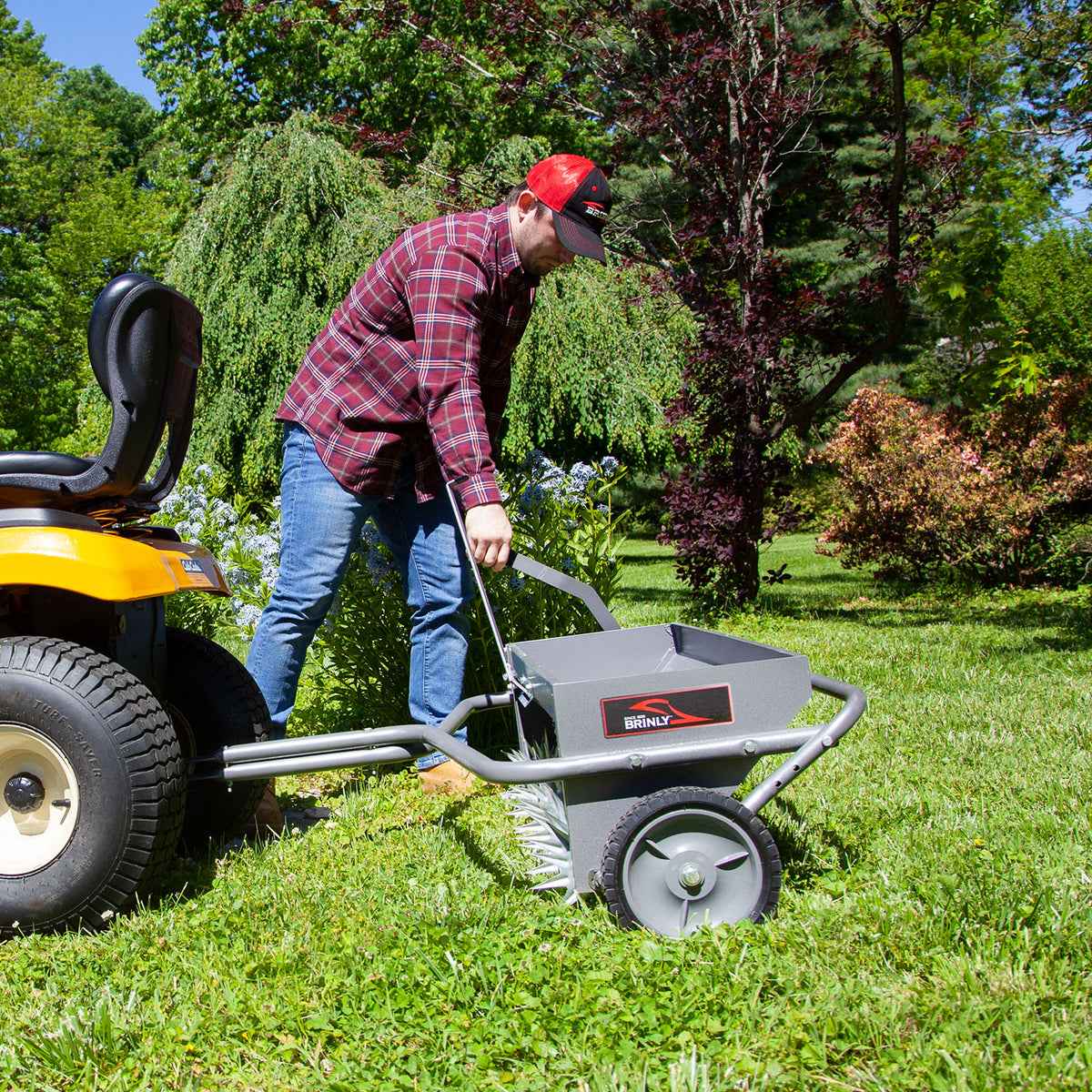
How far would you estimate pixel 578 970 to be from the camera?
5.97 ft

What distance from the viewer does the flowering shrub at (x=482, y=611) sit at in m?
3.65

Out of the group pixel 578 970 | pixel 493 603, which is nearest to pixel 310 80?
pixel 493 603

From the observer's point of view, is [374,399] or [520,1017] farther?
[374,399]

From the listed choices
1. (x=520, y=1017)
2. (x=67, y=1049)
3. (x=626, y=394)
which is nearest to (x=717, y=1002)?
(x=520, y=1017)

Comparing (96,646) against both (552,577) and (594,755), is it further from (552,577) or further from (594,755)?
(594,755)

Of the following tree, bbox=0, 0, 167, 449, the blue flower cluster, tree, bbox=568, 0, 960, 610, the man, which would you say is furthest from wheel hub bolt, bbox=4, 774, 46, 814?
tree, bbox=0, 0, 167, 449

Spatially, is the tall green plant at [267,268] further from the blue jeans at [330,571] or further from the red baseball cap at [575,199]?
the red baseball cap at [575,199]

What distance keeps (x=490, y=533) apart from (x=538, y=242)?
84 centimetres

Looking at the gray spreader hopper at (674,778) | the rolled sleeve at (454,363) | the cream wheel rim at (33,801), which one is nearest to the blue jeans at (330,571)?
the rolled sleeve at (454,363)

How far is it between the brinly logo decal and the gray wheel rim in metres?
0.18

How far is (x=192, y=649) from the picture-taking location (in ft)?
8.77

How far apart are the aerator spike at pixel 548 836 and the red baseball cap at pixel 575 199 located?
4.44 ft

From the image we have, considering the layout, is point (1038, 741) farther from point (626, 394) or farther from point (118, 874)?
point (626, 394)

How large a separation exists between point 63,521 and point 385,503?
3.57 feet
